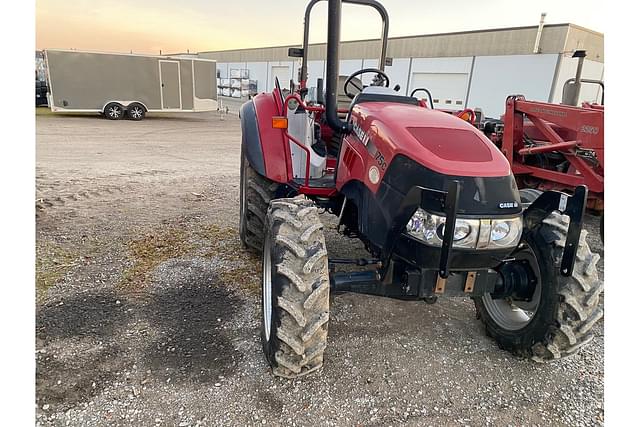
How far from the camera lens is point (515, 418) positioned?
2.21 m

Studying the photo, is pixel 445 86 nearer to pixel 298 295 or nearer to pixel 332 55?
pixel 332 55

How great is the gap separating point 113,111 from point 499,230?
15.9m

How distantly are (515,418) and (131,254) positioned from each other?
3.23 metres

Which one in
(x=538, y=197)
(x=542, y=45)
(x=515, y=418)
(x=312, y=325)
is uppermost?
(x=542, y=45)

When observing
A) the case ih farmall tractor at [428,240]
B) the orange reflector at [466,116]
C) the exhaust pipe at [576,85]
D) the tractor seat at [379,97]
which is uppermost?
the exhaust pipe at [576,85]

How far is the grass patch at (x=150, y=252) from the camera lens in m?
3.41

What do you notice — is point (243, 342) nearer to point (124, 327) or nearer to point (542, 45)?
point (124, 327)

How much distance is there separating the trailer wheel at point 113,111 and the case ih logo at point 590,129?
584 inches

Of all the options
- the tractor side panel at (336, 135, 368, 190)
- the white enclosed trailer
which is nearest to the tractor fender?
the tractor side panel at (336, 135, 368, 190)

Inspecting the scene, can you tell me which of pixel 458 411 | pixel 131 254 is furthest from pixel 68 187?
pixel 458 411

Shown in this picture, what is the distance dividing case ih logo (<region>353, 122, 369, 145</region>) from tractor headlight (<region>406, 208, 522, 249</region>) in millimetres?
665

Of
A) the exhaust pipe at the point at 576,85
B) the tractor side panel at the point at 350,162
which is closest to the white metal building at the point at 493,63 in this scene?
the exhaust pipe at the point at 576,85

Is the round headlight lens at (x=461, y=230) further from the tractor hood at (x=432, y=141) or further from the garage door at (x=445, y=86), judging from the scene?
the garage door at (x=445, y=86)

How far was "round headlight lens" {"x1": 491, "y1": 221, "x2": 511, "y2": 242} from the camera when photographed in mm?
1975
